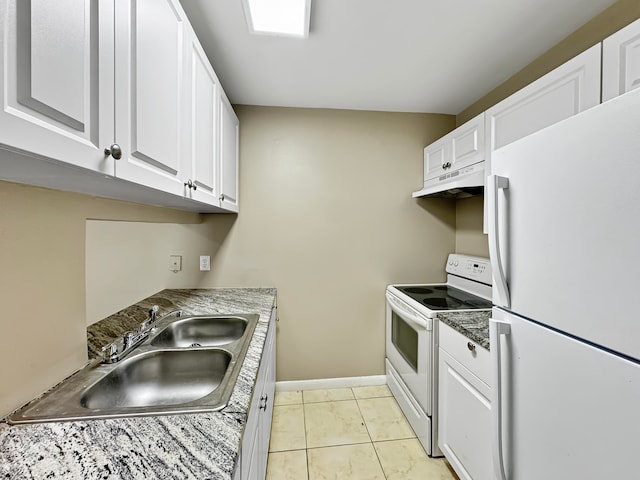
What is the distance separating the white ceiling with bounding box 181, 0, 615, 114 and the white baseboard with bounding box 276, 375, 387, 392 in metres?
2.37

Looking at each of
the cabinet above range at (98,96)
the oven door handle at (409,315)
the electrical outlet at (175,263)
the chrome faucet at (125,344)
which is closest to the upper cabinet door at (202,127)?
the cabinet above range at (98,96)

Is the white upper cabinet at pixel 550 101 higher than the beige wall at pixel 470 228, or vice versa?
the white upper cabinet at pixel 550 101

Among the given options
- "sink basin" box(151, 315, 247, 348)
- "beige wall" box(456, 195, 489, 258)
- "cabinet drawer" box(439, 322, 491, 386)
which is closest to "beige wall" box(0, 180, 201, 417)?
"sink basin" box(151, 315, 247, 348)

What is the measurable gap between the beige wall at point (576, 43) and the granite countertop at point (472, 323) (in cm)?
150

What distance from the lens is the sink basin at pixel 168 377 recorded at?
3.67ft

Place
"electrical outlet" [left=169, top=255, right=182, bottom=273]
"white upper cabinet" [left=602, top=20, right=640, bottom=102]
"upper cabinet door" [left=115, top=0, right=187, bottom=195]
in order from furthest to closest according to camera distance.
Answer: "electrical outlet" [left=169, top=255, right=182, bottom=273] → "white upper cabinet" [left=602, top=20, right=640, bottom=102] → "upper cabinet door" [left=115, top=0, right=187, bottom=195]

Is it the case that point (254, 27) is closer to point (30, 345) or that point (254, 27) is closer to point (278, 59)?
point (278, 59)

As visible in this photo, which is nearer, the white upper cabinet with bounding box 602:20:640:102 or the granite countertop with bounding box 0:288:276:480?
the granite countertop with bounding box 0:288:276:480

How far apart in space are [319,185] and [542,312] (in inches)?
74.7

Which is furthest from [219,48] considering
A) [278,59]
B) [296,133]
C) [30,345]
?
[30,345]

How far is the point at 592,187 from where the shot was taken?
2.36 feet

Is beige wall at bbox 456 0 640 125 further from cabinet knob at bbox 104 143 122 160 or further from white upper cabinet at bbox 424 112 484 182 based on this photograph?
cabinet knob at bbox 104 143 122 160

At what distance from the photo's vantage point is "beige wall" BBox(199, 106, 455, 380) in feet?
8.01

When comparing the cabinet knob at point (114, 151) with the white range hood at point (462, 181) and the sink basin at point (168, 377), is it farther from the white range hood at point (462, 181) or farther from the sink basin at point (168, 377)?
the white range hood at point (462, 181)
